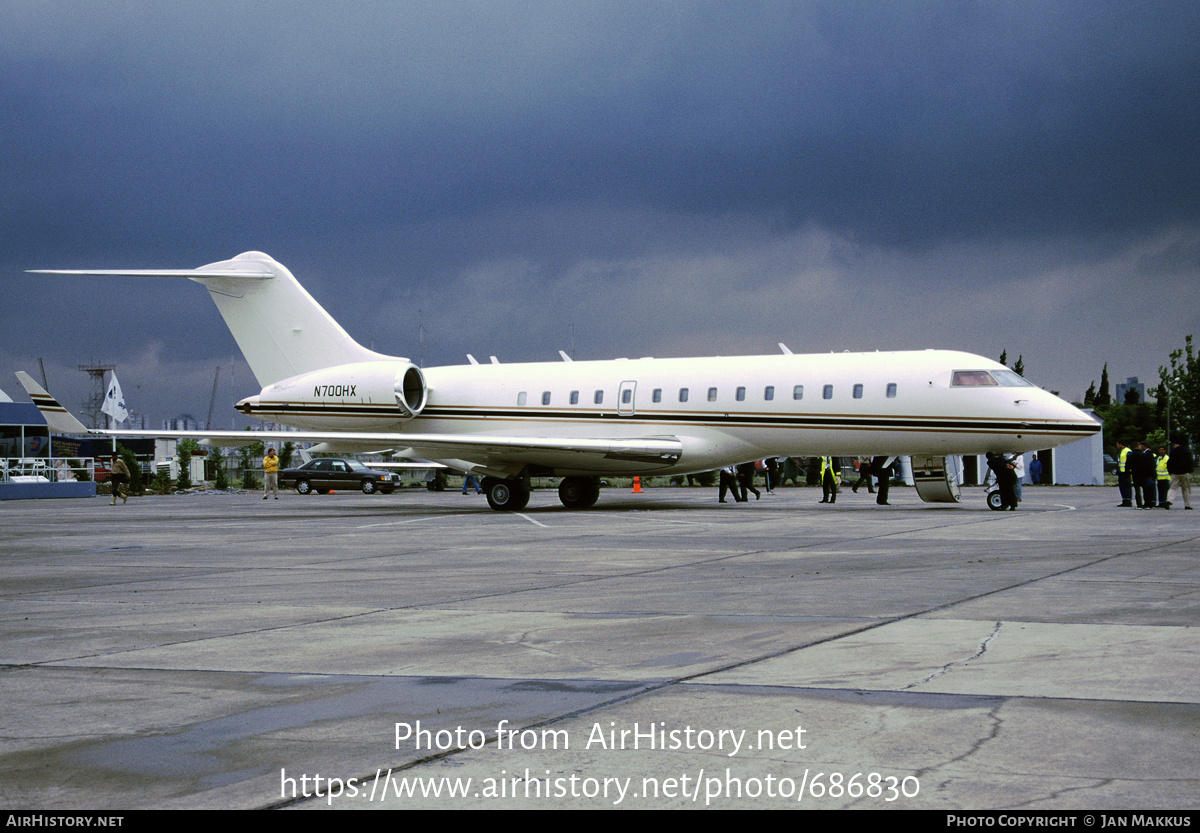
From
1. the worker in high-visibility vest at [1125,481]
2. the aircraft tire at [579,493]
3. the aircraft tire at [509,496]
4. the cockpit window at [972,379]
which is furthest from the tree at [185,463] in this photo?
the worker in high-visibility vest at [1125,481]

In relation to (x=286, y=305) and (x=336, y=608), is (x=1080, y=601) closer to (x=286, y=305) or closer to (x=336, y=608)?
(x=336, y=608)

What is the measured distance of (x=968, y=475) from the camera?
49281 mm

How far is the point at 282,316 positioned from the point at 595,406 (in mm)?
8830

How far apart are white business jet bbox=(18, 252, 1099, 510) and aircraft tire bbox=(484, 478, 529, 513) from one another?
0.03 meters

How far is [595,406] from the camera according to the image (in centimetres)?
2598

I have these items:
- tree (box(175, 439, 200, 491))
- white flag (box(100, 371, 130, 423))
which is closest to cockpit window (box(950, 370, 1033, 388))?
tree (box(175, 439, 200, 491))

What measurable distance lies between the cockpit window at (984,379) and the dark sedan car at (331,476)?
29014 mm

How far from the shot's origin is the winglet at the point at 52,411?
28.2 metres

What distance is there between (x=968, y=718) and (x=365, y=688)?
2.75 metres

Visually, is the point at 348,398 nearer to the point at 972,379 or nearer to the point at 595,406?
the point at 595,406

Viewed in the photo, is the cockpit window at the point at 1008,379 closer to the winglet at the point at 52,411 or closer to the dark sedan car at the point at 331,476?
the winglet at the point at 52,411

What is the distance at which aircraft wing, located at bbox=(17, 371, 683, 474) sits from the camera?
78.3 feet

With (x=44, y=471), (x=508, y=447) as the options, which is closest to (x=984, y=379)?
(x=508, y=447)

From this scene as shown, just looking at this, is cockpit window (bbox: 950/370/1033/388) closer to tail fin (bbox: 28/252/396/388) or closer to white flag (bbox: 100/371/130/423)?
tail fin (bbox: 28/252/396/388)
